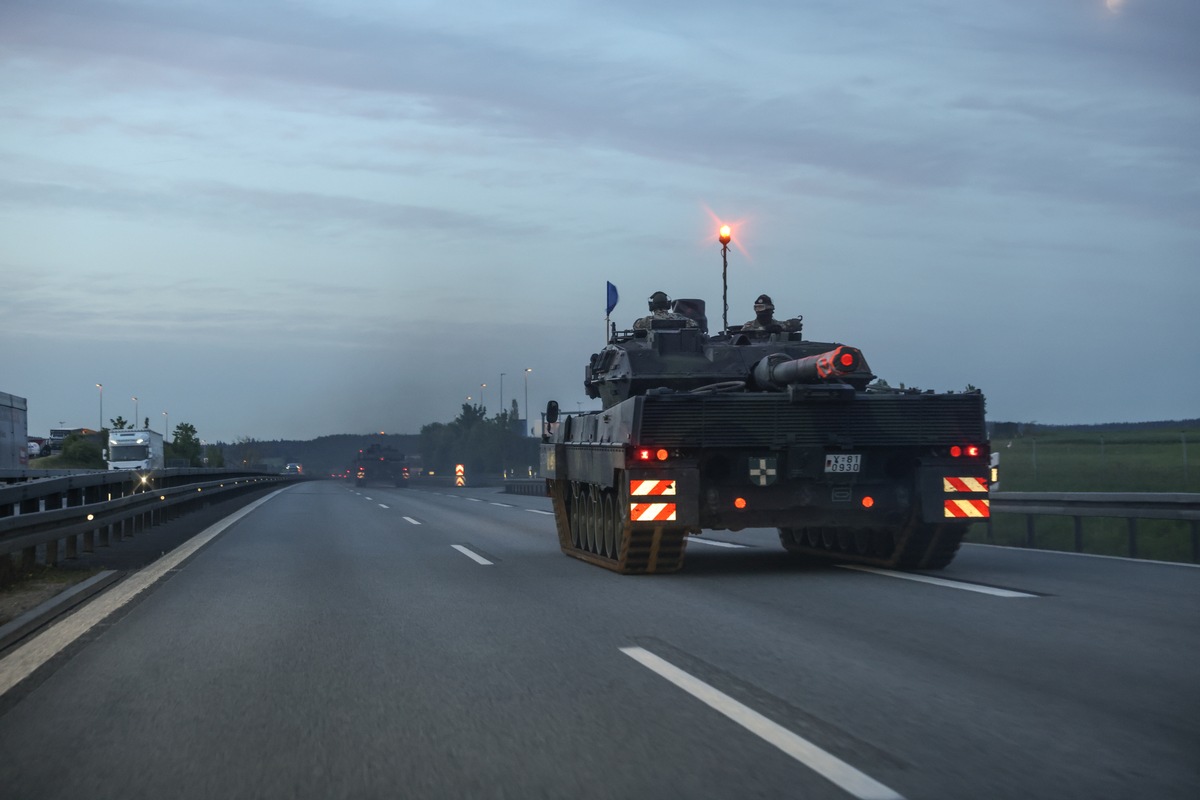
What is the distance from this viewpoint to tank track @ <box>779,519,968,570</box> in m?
12.0

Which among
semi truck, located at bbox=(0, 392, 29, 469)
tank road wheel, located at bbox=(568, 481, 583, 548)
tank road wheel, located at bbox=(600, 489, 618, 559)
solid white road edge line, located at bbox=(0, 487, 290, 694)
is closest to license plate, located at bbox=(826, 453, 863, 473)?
tank road wheel, located at bbox=(600, 489, 618, 559)

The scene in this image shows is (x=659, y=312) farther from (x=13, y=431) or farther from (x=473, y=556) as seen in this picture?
(x=13, y=431)

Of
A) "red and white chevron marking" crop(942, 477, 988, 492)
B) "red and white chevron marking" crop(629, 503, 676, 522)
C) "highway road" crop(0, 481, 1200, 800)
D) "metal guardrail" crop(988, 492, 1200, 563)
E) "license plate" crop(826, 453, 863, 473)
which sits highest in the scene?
"license plate" crop(826, 453, 863, 473)

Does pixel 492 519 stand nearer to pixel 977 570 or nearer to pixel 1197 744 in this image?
pixel 977 570

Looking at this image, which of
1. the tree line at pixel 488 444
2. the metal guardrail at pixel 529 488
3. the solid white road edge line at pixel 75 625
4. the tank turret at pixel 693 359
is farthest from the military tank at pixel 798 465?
the tree line at pixel 488 444

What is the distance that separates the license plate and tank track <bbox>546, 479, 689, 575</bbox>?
1555mm

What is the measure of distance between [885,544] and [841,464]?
1555 mm

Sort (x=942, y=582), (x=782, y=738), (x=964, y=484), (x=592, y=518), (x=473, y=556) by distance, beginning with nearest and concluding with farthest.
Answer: (x=782, y=738)
(x=942, y=582)
(x=964, y=484)
(x=592, y=518)
(x=473, y=556)

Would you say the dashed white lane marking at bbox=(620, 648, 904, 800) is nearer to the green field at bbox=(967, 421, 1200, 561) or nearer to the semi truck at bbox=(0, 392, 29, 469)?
the green field at bbox=(967, 421, 1200, 561)

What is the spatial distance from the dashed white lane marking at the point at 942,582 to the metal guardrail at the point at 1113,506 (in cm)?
333

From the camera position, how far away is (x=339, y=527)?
21734 millimetres

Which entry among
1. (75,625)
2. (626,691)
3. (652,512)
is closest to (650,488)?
(652,512)

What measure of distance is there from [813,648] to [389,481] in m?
81.8

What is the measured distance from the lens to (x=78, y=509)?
13.0 m
